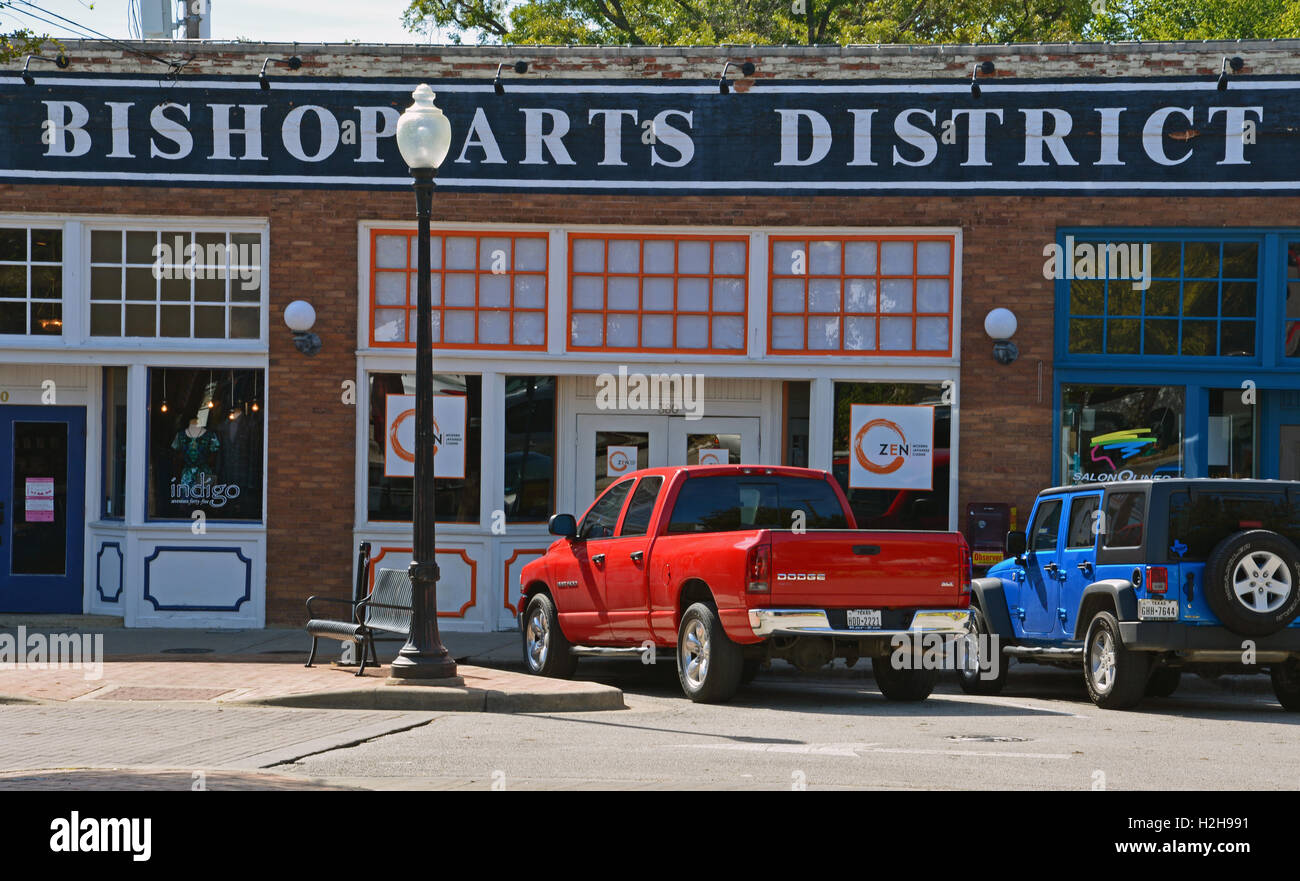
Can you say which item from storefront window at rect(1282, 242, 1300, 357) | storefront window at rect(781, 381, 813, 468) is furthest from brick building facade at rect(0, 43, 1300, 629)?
storefront window at rect(781, 381, 813, 468)

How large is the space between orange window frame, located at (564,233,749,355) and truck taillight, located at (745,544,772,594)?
5904mm

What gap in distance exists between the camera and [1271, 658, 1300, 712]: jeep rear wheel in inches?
471

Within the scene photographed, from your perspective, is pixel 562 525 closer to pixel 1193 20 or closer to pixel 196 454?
pixel 196 454

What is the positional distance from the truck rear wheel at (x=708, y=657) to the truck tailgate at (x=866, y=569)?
0.64m

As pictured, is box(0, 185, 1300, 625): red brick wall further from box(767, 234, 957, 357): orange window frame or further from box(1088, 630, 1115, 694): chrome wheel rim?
box(1088, 630, 1115, 694): chrome wheel rim

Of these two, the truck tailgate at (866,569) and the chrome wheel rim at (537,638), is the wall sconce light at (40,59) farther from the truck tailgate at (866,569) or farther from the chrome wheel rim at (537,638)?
the truck tailgate at (866,569)

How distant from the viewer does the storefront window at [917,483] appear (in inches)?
658

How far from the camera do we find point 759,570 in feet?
36.7

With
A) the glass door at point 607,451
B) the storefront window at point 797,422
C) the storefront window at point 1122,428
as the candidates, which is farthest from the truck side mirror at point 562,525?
the storefront window at point 1122,428

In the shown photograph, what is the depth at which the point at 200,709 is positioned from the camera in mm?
11242

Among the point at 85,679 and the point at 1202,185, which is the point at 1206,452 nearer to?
the point at 1202,185

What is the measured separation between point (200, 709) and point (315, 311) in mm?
6519

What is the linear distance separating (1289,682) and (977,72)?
754 centimetres
